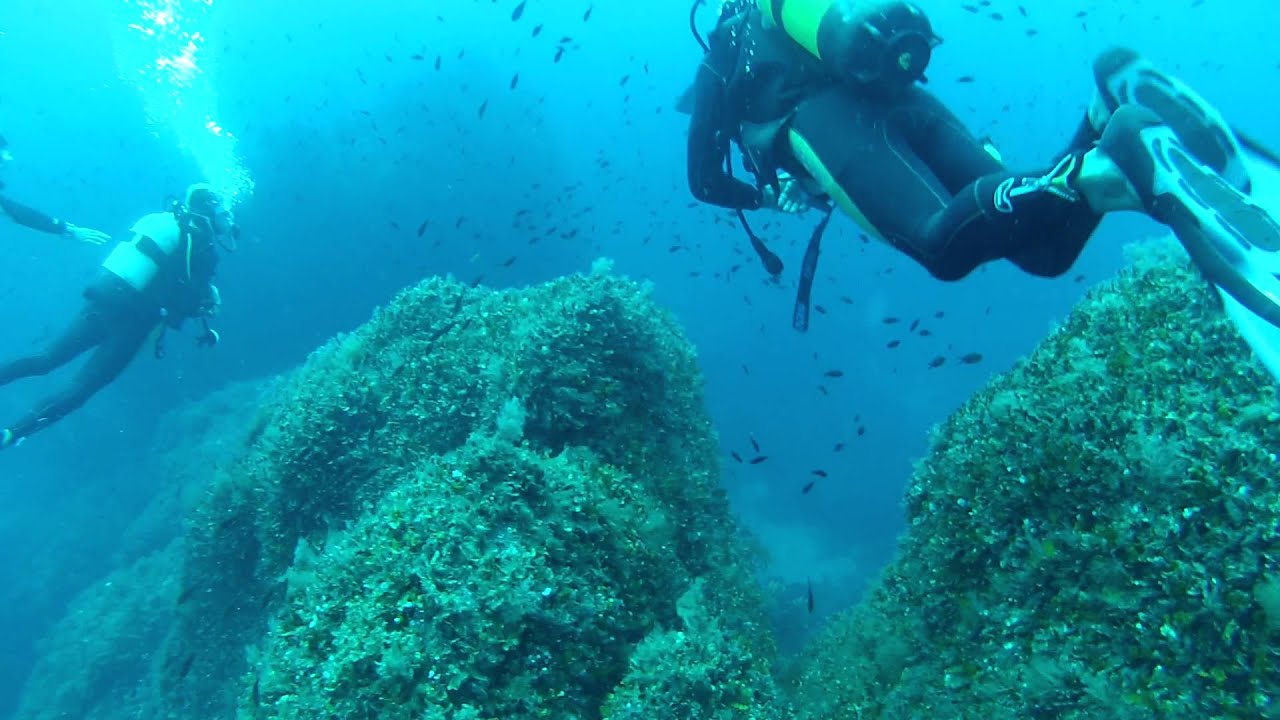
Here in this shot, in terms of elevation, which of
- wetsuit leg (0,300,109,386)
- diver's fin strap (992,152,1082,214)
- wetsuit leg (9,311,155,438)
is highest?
wetsuit leg (0,300,109,386)

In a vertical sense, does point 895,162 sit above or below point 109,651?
below

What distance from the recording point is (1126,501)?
2.82 m

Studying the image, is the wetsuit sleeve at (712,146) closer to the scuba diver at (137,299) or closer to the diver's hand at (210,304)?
the scuba diver at (137,299)

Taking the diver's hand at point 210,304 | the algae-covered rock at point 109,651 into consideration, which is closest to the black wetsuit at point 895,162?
the diver's hand at point 210,304


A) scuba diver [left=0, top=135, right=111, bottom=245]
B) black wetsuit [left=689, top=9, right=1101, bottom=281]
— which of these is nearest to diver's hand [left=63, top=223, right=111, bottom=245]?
scuba diver [left=0, top=135, right=111, bottom=245]

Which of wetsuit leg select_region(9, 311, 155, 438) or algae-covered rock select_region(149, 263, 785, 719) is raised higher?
wetsuit leg select_region(9, 311, 155, 438)

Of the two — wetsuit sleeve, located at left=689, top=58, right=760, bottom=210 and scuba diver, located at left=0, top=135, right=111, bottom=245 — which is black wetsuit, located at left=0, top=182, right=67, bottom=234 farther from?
wetsuit sleeve, located at left=689, top=58, right=760, bottom=210

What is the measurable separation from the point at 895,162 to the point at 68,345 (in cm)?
1385

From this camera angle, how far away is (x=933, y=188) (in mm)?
3445

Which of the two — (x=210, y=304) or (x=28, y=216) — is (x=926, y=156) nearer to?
(x=210, y=304)

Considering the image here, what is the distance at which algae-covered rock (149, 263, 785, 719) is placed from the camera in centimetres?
336

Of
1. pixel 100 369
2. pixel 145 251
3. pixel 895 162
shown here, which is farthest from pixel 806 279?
pixel 100 369

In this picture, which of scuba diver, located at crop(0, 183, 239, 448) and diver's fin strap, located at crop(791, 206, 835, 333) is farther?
scuba diver, located at crop(0, 183, 239, 448)

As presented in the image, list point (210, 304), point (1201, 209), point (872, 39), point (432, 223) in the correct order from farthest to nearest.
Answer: point (432, 223), point (210, 304), point (872, 39), point (1201, 209)
